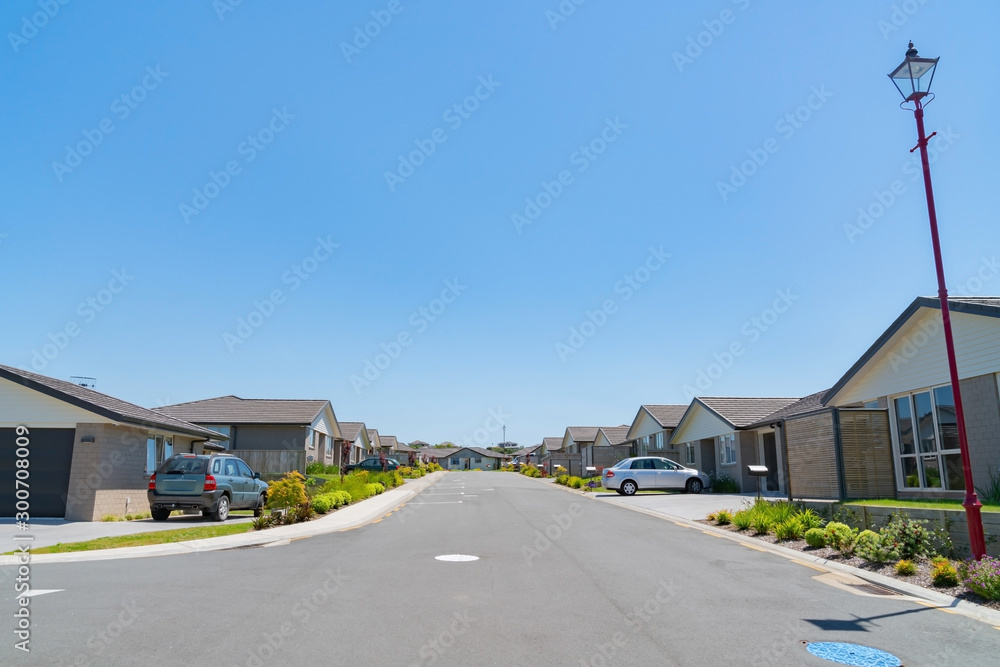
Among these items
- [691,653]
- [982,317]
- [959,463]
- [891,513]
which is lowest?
[691,653]

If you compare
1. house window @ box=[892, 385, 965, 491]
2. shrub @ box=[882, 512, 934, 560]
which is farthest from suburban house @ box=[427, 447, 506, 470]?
shrub @ box=[882, 512, 934, 560]

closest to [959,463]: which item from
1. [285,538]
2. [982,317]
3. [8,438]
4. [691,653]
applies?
[982,317]

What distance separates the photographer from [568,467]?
5475 centimetres

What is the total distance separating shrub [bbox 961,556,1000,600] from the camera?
8.19 meters

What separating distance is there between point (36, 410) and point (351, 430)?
137 feet

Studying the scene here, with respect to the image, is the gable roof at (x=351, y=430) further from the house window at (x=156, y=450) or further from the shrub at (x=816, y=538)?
the shrub at (x=816, y=538)

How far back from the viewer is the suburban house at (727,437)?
30.4 m

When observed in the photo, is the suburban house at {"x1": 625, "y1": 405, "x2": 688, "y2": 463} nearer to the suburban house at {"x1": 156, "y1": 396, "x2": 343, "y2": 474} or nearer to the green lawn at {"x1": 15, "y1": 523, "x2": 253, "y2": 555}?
the suburban house at {"x1": 156, "y1": 396, "x2": 343, "y2": 474}

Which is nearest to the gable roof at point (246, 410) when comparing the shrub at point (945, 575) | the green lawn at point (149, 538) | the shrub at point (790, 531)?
the green lawn at point (149, 538)

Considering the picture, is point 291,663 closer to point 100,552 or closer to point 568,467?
point 100,552

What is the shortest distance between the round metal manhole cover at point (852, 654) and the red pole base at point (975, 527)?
409 cm

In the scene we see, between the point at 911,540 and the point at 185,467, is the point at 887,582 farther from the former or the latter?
the point at 185,467

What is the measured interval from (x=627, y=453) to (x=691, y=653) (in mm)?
43850

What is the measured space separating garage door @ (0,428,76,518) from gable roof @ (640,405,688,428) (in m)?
32.5
